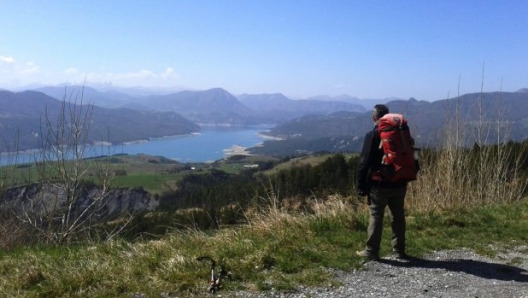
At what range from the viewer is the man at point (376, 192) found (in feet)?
18.1

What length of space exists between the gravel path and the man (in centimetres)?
28

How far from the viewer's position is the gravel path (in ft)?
15.3

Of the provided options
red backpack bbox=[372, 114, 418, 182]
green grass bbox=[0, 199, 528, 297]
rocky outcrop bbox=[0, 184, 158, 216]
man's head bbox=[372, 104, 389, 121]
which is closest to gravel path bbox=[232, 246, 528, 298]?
green grass bbox=[0, 199, 528, 297]

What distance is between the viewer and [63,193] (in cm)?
954

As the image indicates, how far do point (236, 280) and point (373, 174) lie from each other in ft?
7.35

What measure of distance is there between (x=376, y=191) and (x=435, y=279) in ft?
4.22

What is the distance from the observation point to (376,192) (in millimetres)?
5652

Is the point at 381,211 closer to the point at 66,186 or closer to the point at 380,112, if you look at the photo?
the point at 380,112

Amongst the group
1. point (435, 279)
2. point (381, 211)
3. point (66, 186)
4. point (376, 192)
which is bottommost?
point (435, 279)

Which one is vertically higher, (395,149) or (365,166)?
(395,149)

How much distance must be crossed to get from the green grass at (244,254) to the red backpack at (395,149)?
1.28 meters

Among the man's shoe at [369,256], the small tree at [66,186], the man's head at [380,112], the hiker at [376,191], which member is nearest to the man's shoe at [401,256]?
the hiker at [376,191]

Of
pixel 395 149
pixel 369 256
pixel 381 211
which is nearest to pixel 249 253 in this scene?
pixel 369 256

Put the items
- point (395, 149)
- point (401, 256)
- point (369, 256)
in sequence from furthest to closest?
1. point (401, 256)
2. point (369, 256)
3. point (395, 149)
